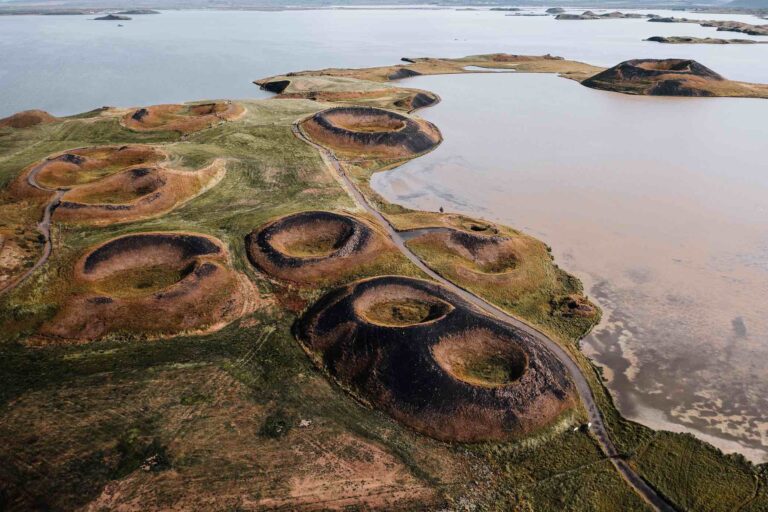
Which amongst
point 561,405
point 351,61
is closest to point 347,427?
point 561,405

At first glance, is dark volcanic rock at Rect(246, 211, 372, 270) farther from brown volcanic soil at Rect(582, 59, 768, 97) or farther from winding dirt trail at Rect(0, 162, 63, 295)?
brown volcanic soil at Rect(582, 59, 768, 97)

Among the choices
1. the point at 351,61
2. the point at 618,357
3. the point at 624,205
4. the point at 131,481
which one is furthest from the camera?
the point at 351,61

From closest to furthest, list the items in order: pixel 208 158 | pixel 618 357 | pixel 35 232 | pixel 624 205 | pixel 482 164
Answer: pixel 618 357
pixel 35 232
pixel 624 205
pixel 208 158
pixel 482 164

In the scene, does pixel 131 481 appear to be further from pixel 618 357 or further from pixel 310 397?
pixel 618 357

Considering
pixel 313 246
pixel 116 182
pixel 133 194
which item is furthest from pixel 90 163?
pixel 313 246

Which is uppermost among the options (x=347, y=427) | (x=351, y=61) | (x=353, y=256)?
(x=351, y=61)
